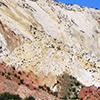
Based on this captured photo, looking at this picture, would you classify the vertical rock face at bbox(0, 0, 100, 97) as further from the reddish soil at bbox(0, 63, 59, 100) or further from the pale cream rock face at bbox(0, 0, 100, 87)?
the reddish soil at bbox(0, 63, 59, 100)

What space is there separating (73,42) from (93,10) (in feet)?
125

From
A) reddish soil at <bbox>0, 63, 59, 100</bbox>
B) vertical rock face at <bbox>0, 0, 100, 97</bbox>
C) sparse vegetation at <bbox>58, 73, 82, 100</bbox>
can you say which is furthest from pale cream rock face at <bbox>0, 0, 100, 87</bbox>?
reddish soil at <bbox>0, 63, 59, 100</bbox>

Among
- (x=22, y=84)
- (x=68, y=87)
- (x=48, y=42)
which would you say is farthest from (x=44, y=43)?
(x=22, y=84)

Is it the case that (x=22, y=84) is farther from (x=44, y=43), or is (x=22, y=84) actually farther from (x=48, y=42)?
(x=48, y=42)

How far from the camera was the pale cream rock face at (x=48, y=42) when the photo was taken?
68312 mm

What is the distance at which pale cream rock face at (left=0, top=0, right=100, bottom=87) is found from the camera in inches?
2689

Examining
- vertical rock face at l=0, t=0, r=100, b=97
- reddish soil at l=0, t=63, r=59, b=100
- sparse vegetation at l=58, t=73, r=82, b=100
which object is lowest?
reddish soil at l=0, t=63, r=59, b=100

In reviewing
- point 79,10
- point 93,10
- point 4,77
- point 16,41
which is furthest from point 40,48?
point 93,10

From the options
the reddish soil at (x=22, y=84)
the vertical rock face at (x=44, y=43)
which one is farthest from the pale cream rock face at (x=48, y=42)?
the reddish soil at (x=22, y=84)

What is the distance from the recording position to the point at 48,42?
76.8m

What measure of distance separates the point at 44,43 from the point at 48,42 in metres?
1.46

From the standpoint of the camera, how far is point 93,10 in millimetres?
131875

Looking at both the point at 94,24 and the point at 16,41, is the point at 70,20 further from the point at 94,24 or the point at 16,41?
the point at 16,41

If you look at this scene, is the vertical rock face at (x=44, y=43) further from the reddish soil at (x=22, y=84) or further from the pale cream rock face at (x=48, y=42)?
the reddish soil at (x=22, y=84)
